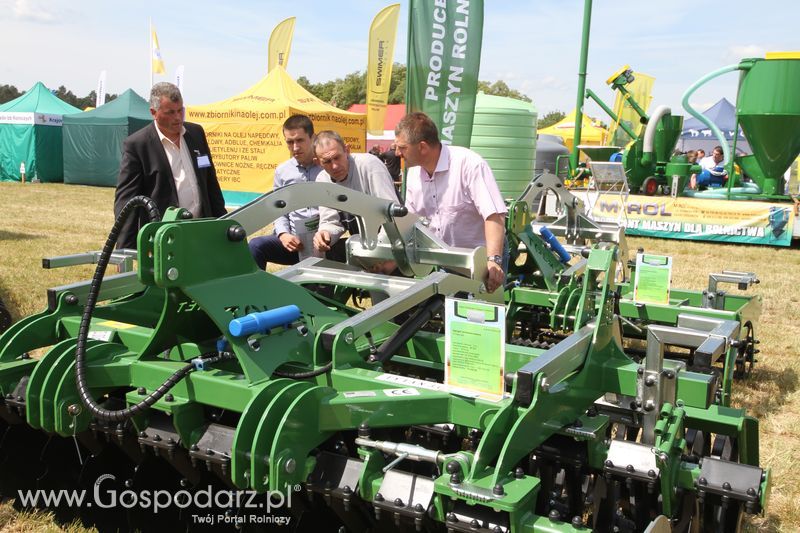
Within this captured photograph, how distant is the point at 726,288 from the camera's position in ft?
26.6

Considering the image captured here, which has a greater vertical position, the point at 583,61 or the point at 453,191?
the point at 583,61

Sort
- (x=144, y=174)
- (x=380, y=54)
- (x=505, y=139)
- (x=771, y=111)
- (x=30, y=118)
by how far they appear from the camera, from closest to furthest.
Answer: (x=144, y=174) → (x=771, y=111) → (x=505, y=139) → (x=380, y=54) → (x=30, y=118)

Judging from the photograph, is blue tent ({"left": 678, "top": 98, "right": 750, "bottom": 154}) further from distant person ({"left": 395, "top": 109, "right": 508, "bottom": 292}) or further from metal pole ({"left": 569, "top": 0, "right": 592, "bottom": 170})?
distant person ({"left": 395, "top": 109, "right": 508, "bottom": 292})

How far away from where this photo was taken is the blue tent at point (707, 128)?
2503 centimetres

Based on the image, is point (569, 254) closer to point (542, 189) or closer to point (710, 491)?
point (542, 189)

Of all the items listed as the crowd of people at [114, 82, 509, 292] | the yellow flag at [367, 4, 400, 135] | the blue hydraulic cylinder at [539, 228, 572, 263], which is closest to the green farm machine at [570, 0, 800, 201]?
the yellow flag at [367, 4, 400, 135]

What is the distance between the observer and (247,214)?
2895mm

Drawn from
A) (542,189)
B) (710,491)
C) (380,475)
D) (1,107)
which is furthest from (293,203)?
(1,107)

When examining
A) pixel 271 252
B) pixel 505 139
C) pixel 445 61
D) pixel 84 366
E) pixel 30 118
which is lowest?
pixel 84 366

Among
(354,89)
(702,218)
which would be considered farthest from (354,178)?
(354,89)

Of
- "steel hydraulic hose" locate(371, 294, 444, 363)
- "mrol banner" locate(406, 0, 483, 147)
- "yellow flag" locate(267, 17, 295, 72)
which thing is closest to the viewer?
"steel hydraulic hose" locate(371, 294, 444, 363)

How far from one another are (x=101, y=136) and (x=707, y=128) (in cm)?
1990

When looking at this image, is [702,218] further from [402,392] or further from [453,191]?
[402,392]

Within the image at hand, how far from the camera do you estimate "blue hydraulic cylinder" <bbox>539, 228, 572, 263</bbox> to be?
5.40 m
